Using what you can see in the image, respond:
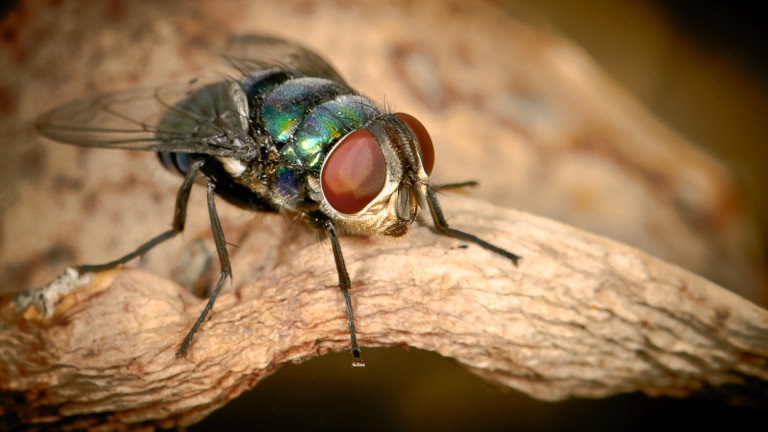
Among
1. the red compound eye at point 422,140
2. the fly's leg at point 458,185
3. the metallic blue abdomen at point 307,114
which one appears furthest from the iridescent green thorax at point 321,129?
the fly's leg at point 458,185

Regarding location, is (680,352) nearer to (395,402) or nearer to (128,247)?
(395,402)

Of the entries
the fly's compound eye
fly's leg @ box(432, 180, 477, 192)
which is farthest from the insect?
fly's leg @ box(432, 180, 477, 192)

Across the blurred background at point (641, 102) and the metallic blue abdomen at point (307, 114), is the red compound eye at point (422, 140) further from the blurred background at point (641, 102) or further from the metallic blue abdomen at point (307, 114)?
the blurred background at point (641, 102)

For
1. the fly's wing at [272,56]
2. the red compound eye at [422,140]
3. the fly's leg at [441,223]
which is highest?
the fly's wing at [272,56]

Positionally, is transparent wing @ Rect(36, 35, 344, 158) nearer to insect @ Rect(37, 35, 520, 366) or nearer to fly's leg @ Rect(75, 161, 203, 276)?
insect @ Rect(37, 35, 520, 366)

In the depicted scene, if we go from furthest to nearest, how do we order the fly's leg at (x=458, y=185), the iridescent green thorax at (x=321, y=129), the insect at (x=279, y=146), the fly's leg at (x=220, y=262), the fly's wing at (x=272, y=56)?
1. the fly's wing at (x=272, y=56)
2. the fly's leg at (x=458, y=185)
3. the iridescent green thorax at (x=321, y=129)
4. the insect at (x=279, y=146)
5. the fly's leg at (x=220, y=262)

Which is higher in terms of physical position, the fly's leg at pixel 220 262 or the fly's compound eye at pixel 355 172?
the fly's compound eye at pixel 355 172

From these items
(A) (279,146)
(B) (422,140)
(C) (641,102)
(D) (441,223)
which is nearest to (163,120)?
(A) (279,146)
